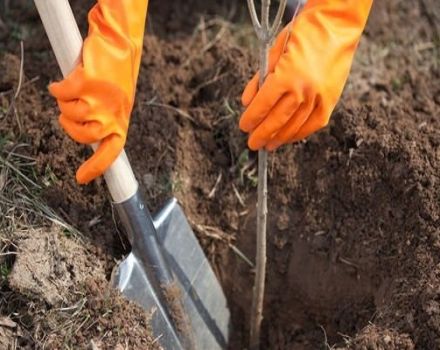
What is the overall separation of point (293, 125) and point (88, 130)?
0.52 meters

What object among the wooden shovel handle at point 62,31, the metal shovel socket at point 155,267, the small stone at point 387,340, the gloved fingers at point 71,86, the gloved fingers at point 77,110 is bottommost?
the small stone at point 387,340

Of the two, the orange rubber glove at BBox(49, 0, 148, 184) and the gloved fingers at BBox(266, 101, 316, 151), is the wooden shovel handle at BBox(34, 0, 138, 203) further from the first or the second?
the gloved fingers at BBox(266, 101, 316, 151)

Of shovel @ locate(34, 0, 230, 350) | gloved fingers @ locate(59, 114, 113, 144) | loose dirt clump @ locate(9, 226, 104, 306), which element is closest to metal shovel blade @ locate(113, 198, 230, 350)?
shovel @ locate(34, 0, 230, 350)

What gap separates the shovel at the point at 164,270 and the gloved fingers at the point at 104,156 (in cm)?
7

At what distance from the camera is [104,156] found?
6.52 feet

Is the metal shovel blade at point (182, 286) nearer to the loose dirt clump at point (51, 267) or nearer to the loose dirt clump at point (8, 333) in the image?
the loose dirt clump at point (51, 267)

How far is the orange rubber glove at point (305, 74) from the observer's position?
1.94 meters

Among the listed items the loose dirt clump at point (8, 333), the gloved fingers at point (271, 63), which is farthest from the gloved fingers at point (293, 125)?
the loose dirt clump at point (8, 333)

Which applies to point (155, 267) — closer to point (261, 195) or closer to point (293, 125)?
point (261, 195)

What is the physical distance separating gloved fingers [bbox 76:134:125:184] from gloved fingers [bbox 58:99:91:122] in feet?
0.30

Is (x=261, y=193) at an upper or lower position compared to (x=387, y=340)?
Result: upper

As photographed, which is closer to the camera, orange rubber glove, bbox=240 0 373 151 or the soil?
orange rubber glove, bbox=240 0 373 151

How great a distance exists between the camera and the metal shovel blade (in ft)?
7.19

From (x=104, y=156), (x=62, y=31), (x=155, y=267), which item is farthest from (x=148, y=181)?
(x=62, y=31)
